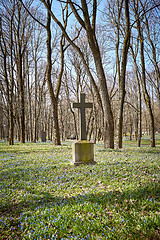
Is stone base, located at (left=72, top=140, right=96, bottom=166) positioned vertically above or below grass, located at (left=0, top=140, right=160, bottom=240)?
above

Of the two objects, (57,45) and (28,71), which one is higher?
(57,45)

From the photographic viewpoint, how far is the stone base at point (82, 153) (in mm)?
6664

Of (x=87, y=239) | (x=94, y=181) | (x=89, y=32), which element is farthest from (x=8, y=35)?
(x=87, y=239)

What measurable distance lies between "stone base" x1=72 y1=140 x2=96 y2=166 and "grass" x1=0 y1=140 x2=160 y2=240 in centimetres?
119

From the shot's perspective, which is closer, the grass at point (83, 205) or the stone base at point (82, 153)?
the grass at point (83, 205)

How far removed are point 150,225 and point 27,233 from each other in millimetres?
1940

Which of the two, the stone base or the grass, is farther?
the stone base

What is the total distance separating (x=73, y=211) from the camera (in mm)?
3150

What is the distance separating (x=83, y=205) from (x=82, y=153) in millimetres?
3418

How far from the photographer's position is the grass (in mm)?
2598

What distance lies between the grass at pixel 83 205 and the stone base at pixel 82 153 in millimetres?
1190

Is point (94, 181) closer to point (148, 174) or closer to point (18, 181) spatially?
point (148, 174)

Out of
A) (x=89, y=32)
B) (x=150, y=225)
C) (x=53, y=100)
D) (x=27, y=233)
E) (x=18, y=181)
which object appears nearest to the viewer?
(x=150, y=225)

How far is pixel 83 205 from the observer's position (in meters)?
3.31
